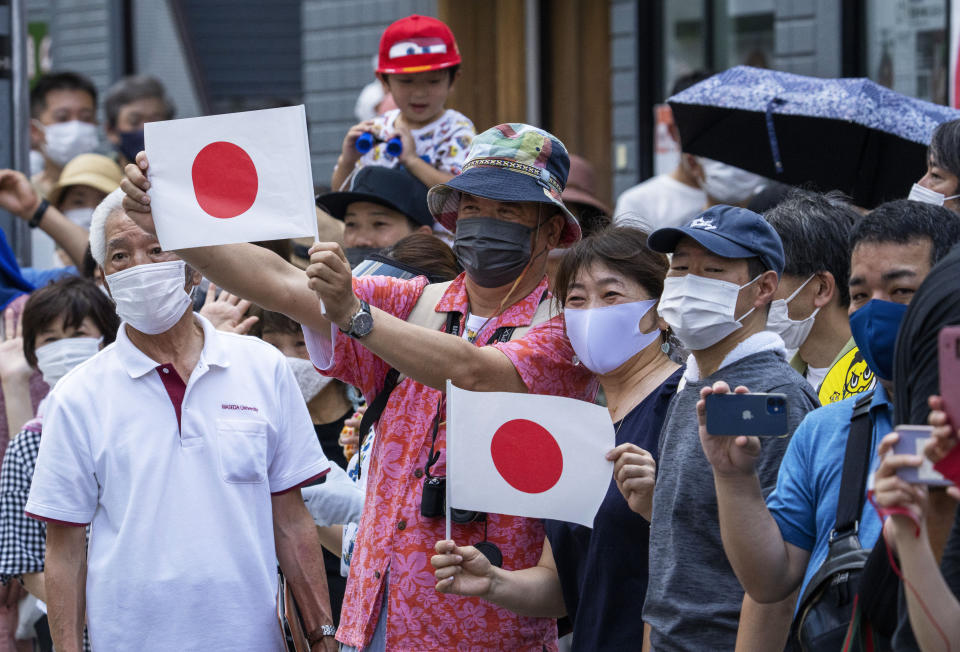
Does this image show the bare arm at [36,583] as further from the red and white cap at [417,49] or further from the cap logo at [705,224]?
the red and white cap at [417,49]

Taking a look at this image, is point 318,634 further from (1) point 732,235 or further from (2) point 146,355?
(1) point 732,235

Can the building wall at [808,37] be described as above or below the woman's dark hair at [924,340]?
above

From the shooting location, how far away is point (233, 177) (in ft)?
11.5

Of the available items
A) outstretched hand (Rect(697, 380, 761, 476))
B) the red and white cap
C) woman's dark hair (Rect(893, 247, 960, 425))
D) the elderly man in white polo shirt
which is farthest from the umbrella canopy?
woman's dark hair (Rect(893, 247, 960, 425))

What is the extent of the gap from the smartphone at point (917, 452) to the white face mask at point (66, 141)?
736cm

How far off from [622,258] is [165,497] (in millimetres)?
1391

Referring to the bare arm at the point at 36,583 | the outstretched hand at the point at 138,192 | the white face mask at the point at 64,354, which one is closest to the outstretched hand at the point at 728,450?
the outstretched hand at the point at 138,192

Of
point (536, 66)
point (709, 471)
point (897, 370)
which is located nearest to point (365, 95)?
point (536, 66)

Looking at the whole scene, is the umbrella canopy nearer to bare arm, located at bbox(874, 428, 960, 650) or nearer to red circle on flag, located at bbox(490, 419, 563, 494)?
red circle on flag, located at bbox(490, 419, 563, 494)

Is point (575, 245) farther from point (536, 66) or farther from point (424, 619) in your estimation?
point (536, 66)

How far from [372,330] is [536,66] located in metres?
8.37

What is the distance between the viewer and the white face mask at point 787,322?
439 cm

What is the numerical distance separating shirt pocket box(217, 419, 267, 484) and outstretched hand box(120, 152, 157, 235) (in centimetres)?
64

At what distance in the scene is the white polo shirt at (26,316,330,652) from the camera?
3.77 metres
